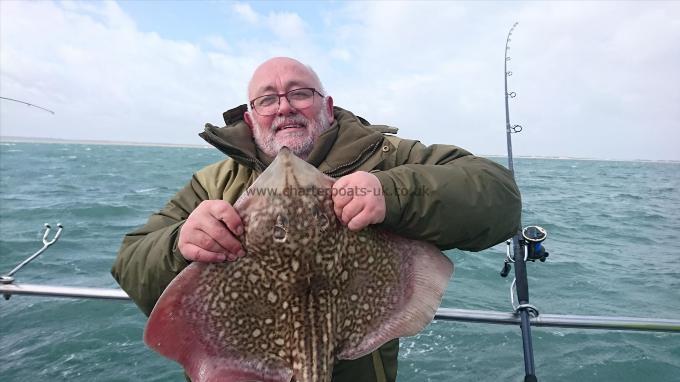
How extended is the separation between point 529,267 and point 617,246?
548 centimetres

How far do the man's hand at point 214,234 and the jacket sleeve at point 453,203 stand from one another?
71cm

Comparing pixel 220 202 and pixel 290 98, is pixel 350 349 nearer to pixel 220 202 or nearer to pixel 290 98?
pixel 220 202

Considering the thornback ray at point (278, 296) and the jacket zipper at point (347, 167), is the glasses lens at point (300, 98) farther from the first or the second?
the thornback ray at point (278, 296)

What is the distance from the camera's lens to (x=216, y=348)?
77.2 inches

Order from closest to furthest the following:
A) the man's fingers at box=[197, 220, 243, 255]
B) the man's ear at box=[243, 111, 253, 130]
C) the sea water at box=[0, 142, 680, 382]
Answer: the man's fingers at box=[197, 220, 243, 255]
the man's ear at box=[243, 111, 253, 130]
the sea water at box=[0, 142, 680, 382]

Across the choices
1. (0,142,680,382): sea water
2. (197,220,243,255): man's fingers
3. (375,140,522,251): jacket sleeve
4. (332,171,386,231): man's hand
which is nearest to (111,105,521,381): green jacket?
(375,140,522,251): jacket sleeve

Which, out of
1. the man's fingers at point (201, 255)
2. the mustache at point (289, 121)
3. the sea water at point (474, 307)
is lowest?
the sea water at point (474, 307)

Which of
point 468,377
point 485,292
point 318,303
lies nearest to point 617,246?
point 485,292

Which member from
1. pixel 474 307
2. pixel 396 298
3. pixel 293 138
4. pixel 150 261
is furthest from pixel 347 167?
pixel 474 307

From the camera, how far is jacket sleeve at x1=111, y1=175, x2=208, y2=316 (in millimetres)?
2139

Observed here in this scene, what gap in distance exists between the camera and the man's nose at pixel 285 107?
9.40 ft

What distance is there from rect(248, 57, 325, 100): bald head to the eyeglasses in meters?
0.03

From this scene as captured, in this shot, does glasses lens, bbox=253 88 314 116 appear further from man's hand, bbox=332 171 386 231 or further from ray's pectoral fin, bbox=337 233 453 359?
ray's pectoral fin, bbox=337 233 453 359

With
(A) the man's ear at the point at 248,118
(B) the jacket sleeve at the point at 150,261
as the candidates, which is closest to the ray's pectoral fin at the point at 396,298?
(B) the jacket sleeve at the point at 150,261
